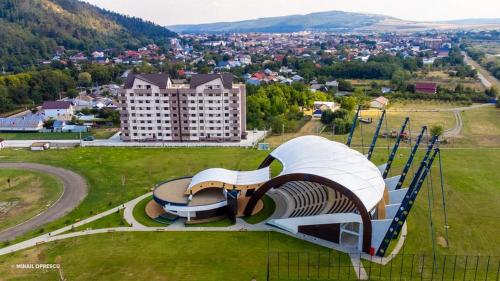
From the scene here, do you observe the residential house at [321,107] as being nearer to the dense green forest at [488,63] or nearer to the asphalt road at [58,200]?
the asphalt road at [58,200]

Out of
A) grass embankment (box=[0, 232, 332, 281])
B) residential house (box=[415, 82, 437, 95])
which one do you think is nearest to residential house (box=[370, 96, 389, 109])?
residential house (box=[415, 82, 437, 95])

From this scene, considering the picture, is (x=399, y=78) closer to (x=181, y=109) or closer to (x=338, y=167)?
(x=181, y=109)

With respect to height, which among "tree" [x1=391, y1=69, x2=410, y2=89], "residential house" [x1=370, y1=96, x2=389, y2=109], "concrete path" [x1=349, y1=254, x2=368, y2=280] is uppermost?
"tree" [x1=391, y1=69, x2=410, y2=89]

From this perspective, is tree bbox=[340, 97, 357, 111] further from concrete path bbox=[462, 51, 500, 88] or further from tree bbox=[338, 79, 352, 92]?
concrete path bbox=[462, 51, 500, 88]

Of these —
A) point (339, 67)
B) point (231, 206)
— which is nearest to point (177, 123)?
point (231, 206)

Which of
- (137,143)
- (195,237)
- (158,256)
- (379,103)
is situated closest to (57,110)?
(137,143)

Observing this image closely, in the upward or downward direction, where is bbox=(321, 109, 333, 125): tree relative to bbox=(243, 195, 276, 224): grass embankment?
upward
